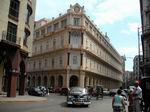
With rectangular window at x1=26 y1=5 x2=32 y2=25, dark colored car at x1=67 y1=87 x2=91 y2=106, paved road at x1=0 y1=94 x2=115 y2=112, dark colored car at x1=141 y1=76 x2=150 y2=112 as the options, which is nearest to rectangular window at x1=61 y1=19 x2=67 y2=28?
rectangular window at x1=26 y1=5 x2=32 y2=25

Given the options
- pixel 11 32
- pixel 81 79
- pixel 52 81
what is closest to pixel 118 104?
pixel 11 32

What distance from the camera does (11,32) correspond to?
1140 inches

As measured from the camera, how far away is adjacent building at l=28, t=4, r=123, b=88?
5716 cm

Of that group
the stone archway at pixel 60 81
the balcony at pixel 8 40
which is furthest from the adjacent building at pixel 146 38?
the stone archway at pixel 60 81

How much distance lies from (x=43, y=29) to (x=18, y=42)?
1600 inches

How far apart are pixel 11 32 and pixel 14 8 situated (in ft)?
9.75

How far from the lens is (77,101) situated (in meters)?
21.2

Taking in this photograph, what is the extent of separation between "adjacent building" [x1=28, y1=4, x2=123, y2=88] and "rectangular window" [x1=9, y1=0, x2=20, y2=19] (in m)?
27.6

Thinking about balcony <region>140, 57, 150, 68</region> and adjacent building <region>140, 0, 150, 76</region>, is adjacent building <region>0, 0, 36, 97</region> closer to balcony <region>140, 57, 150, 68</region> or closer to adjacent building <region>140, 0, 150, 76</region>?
balcony <region>140, 57, 150, 68</region>

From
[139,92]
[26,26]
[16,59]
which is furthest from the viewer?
[26,26]

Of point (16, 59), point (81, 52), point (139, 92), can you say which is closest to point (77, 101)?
point (139, 92)

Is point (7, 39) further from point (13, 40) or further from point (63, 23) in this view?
point (63, 23)

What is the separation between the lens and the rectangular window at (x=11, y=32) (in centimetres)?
2848

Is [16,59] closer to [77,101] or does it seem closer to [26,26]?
[26,26]
